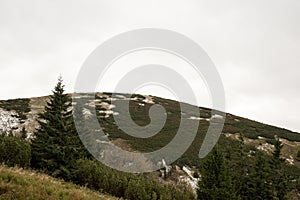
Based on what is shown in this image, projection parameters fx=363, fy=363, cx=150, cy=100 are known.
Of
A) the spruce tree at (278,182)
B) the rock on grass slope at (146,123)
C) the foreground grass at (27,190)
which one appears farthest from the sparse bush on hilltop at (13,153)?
the rock on grass slope at (146,123)

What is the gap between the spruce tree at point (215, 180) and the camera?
75.4ft

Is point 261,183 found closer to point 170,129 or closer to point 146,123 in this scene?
point 170,129

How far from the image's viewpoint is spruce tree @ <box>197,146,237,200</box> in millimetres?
22984

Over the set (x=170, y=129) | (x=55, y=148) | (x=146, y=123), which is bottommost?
(x=55, y=148)

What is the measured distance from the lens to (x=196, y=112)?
230ft

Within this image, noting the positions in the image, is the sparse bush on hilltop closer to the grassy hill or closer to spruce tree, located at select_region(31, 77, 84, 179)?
spruce tree, located at select_region(31, 77, 84, 179)

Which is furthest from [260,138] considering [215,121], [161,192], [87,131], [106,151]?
[161,192]

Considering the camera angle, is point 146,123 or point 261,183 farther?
point 146,123

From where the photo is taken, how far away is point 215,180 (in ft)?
77.3

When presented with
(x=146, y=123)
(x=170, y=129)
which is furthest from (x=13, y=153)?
(x=146, y=123)

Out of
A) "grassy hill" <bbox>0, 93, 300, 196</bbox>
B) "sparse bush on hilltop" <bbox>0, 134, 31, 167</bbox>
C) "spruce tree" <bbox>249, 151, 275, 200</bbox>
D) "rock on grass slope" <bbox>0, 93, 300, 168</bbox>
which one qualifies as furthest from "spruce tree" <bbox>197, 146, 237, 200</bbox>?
"rock on grass slope" <bbox>0, 93, 300, 168</bbox>

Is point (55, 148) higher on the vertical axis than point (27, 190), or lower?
higher

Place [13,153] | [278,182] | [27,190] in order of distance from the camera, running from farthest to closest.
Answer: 1. [278,182]
2. [13,153]
3. [27,190]

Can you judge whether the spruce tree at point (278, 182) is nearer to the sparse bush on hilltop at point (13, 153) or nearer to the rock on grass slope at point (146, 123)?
the rock on grass slope at point (146, 123)
